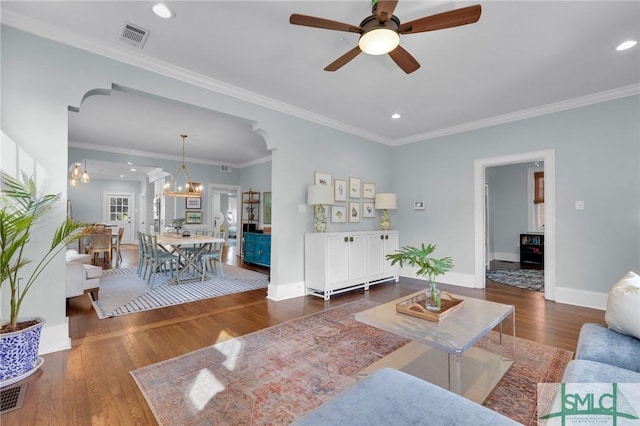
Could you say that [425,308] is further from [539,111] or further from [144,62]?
[539,111]

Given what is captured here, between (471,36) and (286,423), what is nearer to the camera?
(286,423)

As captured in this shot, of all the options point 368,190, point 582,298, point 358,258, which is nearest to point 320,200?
point 358,258

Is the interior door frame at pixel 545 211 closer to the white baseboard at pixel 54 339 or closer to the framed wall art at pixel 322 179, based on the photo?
the framed wall art at pixel 322 179

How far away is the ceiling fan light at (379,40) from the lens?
6.31 feet

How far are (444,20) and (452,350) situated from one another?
201 cm

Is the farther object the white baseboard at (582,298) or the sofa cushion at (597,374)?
the white baseboard at (582,298)

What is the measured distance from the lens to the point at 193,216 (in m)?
8.13

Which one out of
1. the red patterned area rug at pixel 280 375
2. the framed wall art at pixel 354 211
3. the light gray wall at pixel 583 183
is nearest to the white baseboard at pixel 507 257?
the light gray wall at pixel 583 183

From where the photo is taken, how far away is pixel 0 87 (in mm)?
2279

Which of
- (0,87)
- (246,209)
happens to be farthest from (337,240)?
(246,209)

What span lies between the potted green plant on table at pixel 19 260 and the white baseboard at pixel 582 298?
5561mm

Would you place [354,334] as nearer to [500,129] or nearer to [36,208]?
[36,208]

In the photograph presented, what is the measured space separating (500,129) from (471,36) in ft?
8.37

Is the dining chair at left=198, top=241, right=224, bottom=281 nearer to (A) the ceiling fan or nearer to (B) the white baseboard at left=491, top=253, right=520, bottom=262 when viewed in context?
(A) the ceiling fan
